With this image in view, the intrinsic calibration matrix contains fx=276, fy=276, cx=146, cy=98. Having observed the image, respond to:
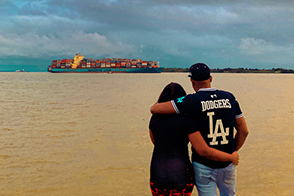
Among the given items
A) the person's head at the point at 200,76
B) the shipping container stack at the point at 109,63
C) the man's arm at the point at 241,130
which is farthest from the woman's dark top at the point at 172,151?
the shipping container stack at the point at 109,63

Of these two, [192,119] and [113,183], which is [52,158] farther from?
[192,119]

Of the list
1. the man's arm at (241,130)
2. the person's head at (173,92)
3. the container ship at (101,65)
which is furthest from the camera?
the container ship at (101,65)

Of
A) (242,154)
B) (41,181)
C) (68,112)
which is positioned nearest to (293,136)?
(242,154)

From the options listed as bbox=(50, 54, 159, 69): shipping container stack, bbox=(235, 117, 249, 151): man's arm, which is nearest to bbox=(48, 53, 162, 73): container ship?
bbox=(50, 54, 159, 69): shipping container stack

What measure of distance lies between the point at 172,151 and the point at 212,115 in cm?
48

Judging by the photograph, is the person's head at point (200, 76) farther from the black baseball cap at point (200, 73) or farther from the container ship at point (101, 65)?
the container ship at point (101, 65)

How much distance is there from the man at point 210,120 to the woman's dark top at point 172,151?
8cm

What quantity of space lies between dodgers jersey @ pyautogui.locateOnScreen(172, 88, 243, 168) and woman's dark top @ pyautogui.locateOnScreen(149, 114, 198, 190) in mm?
96

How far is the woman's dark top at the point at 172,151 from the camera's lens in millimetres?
2391

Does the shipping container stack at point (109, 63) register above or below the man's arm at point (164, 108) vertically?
above

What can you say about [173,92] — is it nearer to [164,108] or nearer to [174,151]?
[164,108]

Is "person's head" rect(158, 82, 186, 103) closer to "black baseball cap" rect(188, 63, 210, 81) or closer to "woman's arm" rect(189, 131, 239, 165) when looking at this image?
"black baseball cap" rect(188, 63, 210, 81)

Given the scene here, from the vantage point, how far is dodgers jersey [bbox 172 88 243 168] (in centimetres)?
236

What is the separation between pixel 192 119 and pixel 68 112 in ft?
39.3
